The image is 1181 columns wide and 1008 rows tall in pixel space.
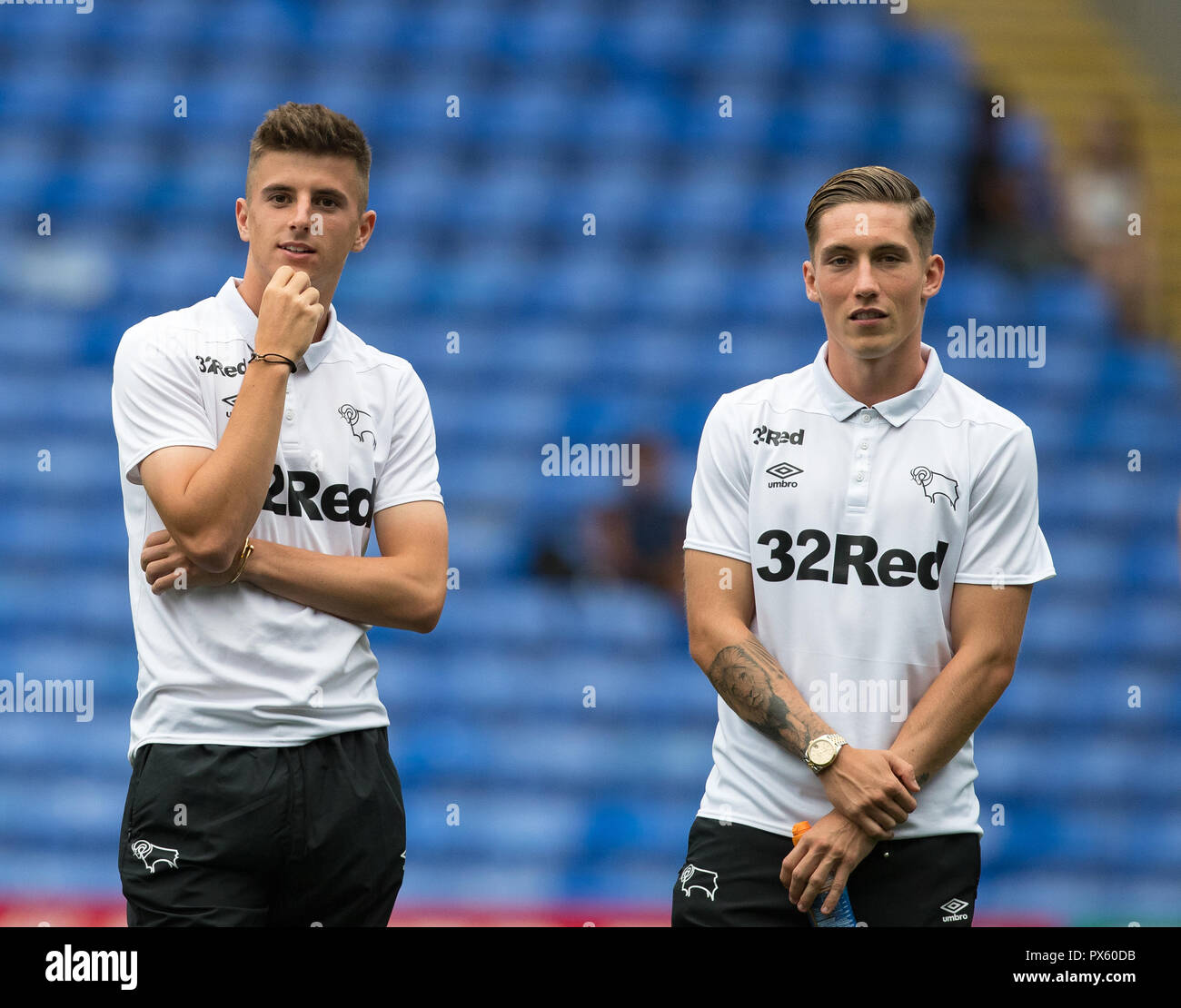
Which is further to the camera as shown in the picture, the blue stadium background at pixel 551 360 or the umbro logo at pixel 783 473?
the blue stadium background at pixel 551 360

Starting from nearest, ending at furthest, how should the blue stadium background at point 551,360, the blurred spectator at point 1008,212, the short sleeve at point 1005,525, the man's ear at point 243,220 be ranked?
the short sleeve at point 1005,525
the man's ear at point 243,220
the blue stadium background at point 551,360
the blurred spectator at point 1008,212

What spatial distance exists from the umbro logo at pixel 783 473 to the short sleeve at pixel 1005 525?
237mm

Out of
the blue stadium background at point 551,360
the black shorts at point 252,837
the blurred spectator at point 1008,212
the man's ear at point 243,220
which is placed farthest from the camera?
the blurred spectator at point 1008,212

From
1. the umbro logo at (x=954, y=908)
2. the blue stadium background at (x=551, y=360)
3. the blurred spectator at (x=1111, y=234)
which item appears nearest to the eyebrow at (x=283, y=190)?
the umbro logo at (x=954, y=908)

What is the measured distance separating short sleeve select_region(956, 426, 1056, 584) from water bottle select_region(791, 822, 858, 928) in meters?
0.39

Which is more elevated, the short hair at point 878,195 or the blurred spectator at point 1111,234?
the blurred spectator at point 1111,234

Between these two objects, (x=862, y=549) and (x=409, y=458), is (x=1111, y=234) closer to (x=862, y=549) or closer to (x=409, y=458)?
(x=862, y=549)

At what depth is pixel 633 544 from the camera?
4.05 meters

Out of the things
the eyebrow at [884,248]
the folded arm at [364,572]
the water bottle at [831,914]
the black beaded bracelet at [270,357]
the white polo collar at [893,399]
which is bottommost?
the water bottle at [831,914]

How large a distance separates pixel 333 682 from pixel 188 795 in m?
0.23

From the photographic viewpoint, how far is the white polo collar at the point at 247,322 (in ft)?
6.13

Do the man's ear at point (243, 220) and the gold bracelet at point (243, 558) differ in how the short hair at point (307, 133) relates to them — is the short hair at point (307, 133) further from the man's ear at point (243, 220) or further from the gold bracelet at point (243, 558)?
the gold bracelet at point (243, 558)
